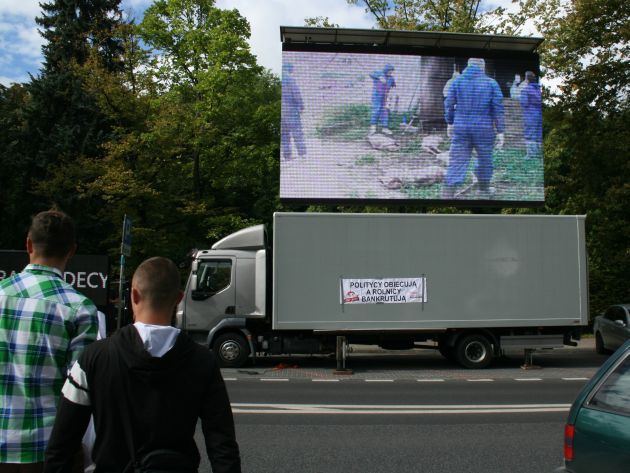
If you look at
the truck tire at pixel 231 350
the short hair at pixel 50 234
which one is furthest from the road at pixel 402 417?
the short hair at pixel 50 234

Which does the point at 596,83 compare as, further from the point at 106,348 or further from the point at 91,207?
the point at 106,348

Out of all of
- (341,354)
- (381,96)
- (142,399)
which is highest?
(381,96)

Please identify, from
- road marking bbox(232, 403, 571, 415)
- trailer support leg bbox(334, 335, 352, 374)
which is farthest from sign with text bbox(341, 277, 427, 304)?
road marking bbox(232, 403, 571, 415)

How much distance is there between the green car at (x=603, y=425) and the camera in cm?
314

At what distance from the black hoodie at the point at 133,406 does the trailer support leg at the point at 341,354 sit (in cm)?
1123

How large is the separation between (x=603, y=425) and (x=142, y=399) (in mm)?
2405

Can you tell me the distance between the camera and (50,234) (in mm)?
2705

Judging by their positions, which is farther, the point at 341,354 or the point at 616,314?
the point at 616,314

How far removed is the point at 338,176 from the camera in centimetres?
1770

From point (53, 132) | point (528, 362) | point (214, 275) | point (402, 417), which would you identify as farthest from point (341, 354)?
point (53, 132)

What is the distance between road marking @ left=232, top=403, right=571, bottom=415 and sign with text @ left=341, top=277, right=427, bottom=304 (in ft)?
14.3

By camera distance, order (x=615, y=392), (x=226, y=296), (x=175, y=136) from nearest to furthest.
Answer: (x=615, y=392), (x=226, y=296), (x=175, y=136)

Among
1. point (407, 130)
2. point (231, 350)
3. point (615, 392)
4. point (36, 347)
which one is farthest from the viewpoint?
point (407, 130)

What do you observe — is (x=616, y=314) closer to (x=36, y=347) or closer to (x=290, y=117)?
(x=290, y=117)
